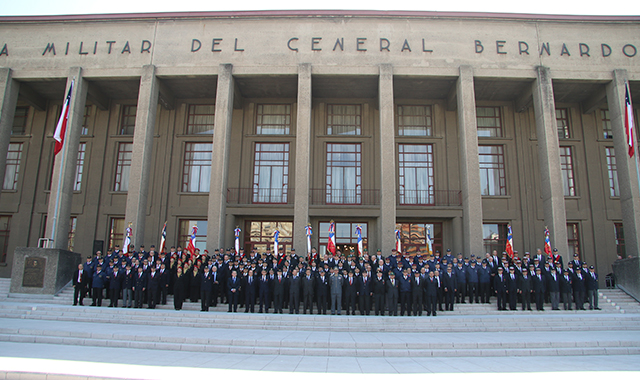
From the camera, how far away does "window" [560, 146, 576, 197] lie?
22.3 meters

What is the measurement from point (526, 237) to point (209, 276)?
15.9 m

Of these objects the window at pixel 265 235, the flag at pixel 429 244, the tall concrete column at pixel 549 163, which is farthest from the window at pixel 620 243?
the window at pixel 265 235

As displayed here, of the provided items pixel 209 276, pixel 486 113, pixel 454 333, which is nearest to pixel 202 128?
pixel 209 276

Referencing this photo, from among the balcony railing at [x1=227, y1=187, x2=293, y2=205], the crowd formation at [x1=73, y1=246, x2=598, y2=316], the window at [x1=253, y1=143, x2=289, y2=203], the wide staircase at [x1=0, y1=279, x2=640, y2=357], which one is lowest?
the wide staircase at [x1=0, y1=279, x2=640, y2=357]

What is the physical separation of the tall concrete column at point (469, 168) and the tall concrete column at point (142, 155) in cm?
1409

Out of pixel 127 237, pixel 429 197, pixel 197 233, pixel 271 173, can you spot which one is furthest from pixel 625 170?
pixel 127 237

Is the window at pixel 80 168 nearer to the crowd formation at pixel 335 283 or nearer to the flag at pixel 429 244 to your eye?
the crowd formation at pixel 335 283

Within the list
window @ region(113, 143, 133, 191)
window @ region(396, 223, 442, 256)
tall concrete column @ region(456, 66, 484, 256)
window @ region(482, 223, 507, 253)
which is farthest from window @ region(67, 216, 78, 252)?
window @ region(482, 223, 507, 253)

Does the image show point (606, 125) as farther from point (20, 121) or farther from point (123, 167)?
point (20, 121)

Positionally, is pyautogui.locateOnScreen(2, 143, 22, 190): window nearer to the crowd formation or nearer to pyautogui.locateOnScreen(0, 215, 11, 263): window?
pyautogui.locateOnScreen(0, 215, 11, 263): window

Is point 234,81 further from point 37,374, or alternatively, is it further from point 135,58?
point 37,374

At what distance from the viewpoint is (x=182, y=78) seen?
20484mm

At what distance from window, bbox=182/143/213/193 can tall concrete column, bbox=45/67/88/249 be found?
5264 mm

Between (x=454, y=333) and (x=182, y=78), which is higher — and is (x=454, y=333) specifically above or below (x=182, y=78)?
below
